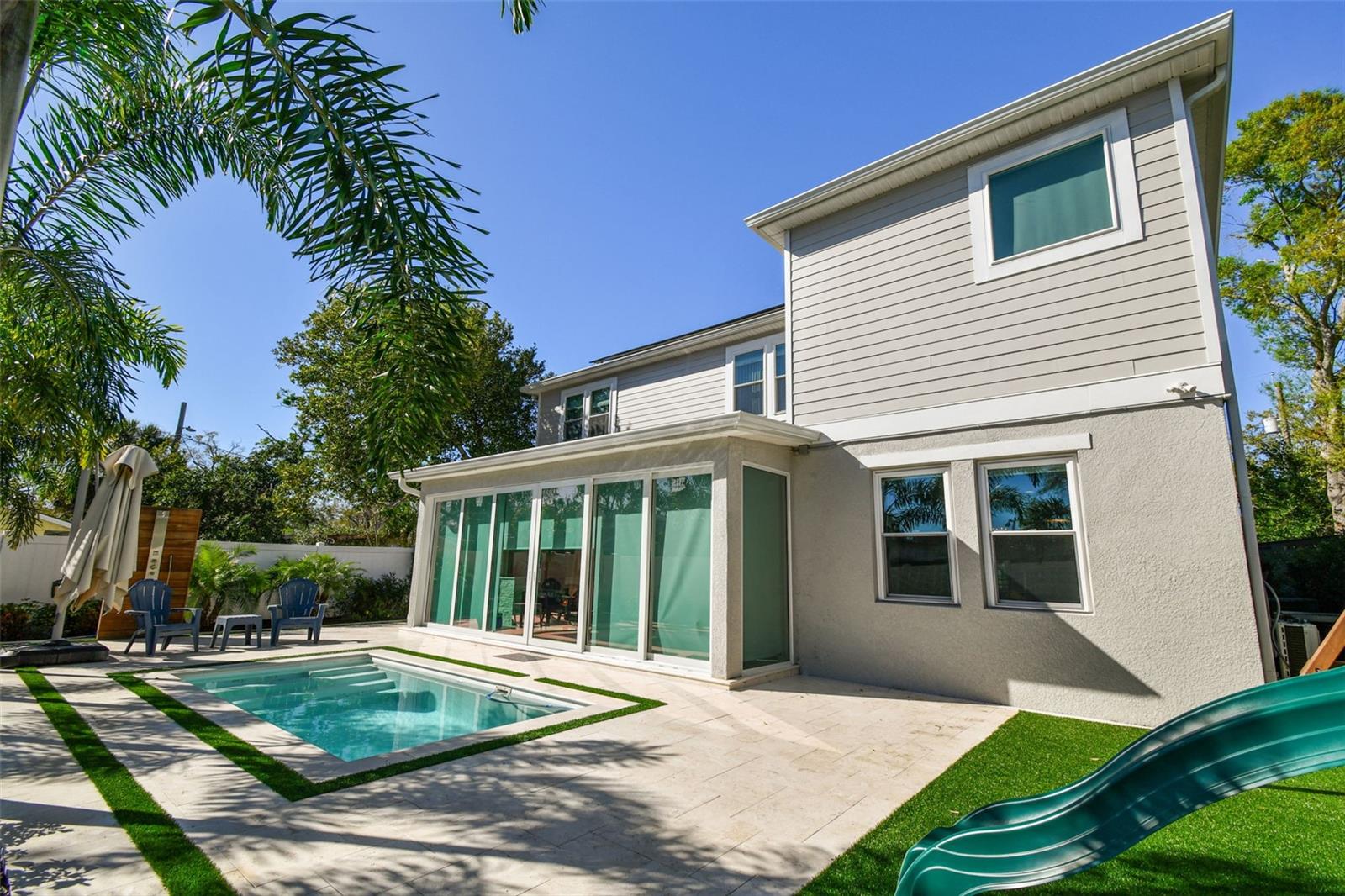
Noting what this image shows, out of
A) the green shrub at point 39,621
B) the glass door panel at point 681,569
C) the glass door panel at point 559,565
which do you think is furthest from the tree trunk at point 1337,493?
the green shrub at point 39,621

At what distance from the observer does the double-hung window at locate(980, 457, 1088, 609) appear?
254 inches

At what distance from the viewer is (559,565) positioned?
10164 millimetres

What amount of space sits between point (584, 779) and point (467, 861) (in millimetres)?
1365

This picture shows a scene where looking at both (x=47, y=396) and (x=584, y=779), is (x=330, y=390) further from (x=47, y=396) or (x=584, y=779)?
(x=584, y=779)

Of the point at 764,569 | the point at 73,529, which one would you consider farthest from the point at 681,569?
the point at 73,529

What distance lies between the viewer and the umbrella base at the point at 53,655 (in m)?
7.92

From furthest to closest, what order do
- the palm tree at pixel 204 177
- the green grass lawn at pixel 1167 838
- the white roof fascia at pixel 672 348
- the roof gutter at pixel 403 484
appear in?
the white roof fascia at pixel 672 348 < the roof gutter at pixel 403 484 < the green grass lawn at pixel 1167 838 < the palm tree at pixel 204 177

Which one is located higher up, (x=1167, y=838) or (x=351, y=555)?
(x=351, y=555)

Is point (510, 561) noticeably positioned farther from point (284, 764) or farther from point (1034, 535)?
point (1034, 535)

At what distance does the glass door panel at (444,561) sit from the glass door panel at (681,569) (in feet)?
18.2

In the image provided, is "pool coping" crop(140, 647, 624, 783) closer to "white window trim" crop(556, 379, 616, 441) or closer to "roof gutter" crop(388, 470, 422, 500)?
"roof gutter" crop(388, 470, 422, 500)

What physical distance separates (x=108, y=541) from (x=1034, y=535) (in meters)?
11.9

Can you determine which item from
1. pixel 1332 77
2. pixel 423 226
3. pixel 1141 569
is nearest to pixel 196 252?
pixel 423 226

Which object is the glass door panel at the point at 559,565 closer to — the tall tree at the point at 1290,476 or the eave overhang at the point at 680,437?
the eave overhang at the point at 680,437
